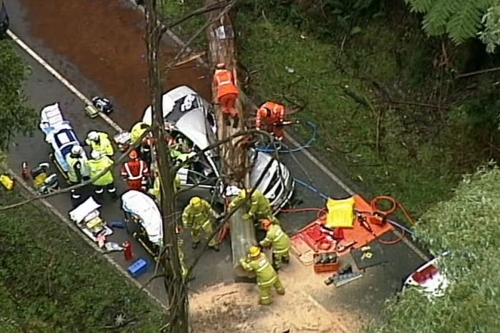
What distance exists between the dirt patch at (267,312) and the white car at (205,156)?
1471 millimetres

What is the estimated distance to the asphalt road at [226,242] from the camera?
1339 cm

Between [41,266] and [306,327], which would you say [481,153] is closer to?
[306,327]

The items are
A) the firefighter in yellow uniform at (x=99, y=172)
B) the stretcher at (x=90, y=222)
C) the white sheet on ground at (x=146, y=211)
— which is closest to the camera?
the white sheet on ground at (x=146, y=211)

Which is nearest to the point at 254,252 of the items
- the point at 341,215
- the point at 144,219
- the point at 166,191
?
the point at 341,215

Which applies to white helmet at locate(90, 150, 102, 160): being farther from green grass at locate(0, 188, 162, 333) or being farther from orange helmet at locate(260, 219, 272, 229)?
orange helmet at locate(260, 219, 272, 229)

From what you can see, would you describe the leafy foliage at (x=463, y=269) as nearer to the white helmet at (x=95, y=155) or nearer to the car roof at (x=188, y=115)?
the car roof at (x=188, y=115)

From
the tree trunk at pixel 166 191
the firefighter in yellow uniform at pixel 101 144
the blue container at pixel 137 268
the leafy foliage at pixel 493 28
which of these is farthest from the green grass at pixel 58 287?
the leafy foliage at pixel 493 28

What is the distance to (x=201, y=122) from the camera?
48.7 ft

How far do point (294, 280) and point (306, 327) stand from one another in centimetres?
84

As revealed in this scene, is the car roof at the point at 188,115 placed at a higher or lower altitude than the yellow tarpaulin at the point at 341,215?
higher

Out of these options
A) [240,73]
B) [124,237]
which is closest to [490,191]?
[124,237]

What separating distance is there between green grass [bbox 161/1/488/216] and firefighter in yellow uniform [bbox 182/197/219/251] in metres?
2.64

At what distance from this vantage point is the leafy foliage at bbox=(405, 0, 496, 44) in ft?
42.6

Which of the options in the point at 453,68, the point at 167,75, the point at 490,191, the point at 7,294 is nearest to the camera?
the point at 490,191
